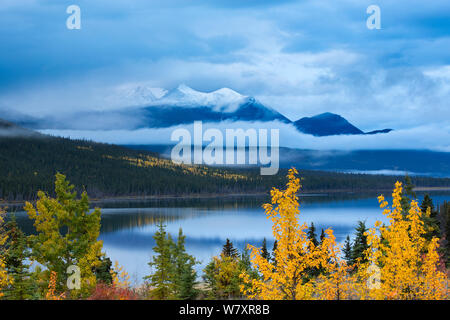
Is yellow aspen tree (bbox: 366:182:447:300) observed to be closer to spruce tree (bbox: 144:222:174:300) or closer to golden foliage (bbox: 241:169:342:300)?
golden foliage (bbox: 241:169:342:300)

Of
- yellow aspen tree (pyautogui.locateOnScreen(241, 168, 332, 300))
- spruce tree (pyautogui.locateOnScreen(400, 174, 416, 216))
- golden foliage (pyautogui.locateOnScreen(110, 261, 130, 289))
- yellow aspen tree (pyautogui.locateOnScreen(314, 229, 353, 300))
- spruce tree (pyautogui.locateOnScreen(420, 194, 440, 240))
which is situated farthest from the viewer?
spruce tree (pyautogui.locateOnScreen(420, 194, 440, 240))

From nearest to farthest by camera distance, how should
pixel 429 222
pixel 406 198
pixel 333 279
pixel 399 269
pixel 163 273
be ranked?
pixel 399 269, pixel 333 279, pixel 163 273, pixel 406 198, pixel 429 222

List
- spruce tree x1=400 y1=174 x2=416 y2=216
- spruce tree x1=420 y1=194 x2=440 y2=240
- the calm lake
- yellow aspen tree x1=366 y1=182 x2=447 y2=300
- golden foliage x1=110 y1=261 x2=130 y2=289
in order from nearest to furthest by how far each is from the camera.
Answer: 1. yellow aspen tree x1=366 y1=182 x2=447 y2=300
2. golden foliage x1=110 y1=261 x2=130 y2=289
3. spruce tree x1=400 y1=174 x2=416 y2=216
4. spruce tree x1=420 y1=194 x2=440 y2=240
5. the calm lake

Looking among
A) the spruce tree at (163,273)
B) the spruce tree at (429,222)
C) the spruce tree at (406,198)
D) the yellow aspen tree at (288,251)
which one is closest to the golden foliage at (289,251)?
the yellow aspen tree at (288,251)

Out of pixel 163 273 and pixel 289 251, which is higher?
pixel 289 251

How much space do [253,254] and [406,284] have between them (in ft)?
16.9

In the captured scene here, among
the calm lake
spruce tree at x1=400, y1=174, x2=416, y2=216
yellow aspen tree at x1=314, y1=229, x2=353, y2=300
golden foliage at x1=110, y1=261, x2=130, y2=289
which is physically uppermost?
spruce tree at x1=400, y1=174, x2=416, y2=216

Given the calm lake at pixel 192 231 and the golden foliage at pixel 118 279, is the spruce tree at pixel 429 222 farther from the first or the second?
the golden foliage at pixel 118 279

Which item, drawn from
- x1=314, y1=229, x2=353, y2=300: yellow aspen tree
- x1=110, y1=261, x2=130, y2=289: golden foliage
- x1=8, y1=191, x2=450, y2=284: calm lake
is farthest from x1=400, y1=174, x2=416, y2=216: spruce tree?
x1=8, y1=191, x2=450, y2=284: calm lake

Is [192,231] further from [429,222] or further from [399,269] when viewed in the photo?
[399,269]

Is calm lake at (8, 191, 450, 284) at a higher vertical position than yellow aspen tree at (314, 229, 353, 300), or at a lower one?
lower

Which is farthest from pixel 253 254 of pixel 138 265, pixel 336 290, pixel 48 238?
pixel 138 265

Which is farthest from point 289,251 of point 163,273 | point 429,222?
point 429,222
